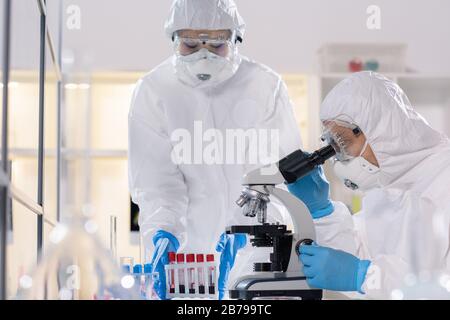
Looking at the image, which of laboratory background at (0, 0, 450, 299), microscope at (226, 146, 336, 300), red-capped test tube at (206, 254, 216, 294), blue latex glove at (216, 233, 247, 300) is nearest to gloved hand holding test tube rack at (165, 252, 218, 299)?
red-capped test tube at (206, 254, 216, 294)

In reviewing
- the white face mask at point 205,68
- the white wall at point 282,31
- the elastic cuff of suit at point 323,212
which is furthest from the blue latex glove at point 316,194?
the white wall at point 282,31

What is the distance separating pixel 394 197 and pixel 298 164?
1.05ft

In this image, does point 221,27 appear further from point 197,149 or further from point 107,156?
point 107,156

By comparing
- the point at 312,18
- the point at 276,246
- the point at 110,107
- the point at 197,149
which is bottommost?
the point at 276,246

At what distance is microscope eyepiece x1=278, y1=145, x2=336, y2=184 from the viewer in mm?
1540

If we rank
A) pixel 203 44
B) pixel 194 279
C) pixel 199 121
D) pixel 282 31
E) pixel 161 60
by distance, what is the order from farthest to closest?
pixel 282 31
pixel 161 60
pixel 199 121
pixel 203 44
pixel 194 279

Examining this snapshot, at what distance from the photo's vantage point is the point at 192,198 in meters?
2.45

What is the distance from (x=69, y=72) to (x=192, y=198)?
1493 millimetres

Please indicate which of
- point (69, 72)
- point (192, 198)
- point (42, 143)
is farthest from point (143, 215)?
point (69, 72)

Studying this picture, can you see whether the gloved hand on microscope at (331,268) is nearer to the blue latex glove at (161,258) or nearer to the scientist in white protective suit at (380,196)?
the scientist in white protective suit at (380,196)

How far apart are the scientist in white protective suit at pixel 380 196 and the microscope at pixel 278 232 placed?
0.04 metres

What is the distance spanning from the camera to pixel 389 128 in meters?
1.74

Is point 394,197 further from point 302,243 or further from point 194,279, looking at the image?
point 194,279

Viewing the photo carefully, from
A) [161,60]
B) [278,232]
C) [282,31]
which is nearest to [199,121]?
[278,232]
